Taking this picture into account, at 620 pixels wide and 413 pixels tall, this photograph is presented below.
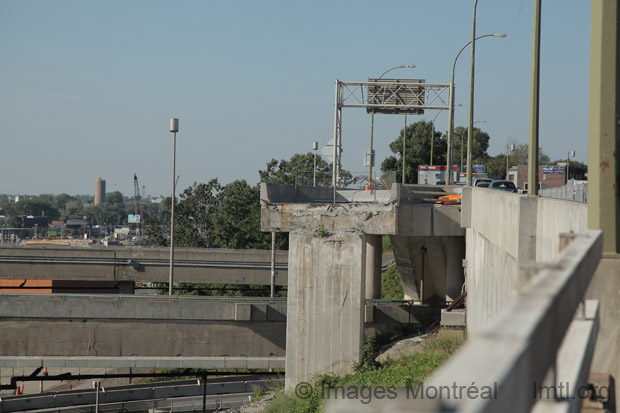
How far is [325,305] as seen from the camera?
23.2m

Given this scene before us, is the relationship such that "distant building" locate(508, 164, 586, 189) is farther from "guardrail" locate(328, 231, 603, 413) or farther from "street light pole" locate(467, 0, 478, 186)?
"guardrail" locate(328, 231, 603, 413)

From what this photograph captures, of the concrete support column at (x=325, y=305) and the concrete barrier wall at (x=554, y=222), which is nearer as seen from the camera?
the concrete barrier wall at (x=554, y=222)

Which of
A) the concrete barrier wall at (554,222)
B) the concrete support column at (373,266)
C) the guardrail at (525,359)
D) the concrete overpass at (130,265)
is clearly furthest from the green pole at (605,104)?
the concrete overpass at (130,265)

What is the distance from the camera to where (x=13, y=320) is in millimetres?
29875

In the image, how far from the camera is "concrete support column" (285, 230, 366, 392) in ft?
75.3

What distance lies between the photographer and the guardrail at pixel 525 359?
2.13 metres

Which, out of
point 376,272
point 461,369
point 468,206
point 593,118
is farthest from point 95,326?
point 461,369

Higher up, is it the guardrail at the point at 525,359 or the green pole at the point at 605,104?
the green pole at the point at 605,104

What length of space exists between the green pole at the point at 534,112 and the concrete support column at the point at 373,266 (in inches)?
705

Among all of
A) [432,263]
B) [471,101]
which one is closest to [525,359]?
[471,101]

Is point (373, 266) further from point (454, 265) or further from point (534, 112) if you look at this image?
point (534, 112)

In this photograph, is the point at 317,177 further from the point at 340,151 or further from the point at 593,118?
the point at 593,118

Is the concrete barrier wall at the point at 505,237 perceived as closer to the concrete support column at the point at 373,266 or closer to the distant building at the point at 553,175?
the concrete support column at the point at 373,266

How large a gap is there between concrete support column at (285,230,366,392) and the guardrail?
18.1 m
